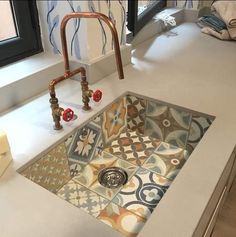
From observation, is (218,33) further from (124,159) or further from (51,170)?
(51,170)

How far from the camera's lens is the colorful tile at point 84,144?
36.3 inches

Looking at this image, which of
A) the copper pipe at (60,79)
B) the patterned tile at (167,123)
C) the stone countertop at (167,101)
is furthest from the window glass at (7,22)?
the patterned tile at (167,123)

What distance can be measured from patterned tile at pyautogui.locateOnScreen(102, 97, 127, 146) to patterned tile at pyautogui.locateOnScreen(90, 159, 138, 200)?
104 mm

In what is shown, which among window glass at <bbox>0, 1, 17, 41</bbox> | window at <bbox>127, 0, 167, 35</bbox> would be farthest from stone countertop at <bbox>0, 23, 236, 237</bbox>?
window glass at <bbox>0, 1, 17, 41</bbox>

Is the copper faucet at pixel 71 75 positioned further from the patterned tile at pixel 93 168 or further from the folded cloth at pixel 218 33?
the folded cloth at pixel 218 33

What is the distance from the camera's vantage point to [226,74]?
1273 millimetres

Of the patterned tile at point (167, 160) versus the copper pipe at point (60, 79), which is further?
the patterned tile at point (167, 160)

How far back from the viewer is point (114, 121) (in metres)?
1.10

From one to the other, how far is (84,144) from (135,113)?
277mm

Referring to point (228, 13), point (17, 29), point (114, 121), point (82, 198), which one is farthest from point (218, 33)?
point (82, 198)

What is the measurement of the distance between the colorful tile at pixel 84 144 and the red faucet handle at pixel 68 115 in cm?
5

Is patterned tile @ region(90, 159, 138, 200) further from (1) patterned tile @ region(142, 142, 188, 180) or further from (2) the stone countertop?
(2) the stone countertop

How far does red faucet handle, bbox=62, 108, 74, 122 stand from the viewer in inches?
35.4

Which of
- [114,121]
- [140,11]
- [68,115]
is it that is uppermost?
[140,11]
